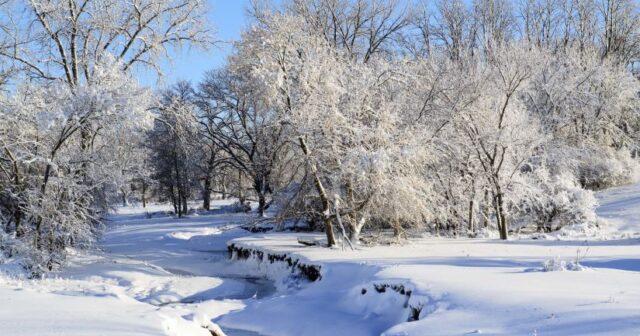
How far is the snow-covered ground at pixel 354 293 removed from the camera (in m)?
6.87

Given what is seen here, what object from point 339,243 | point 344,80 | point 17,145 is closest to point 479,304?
point 339,243

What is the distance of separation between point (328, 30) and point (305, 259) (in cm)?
2051

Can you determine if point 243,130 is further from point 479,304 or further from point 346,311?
point 479,304

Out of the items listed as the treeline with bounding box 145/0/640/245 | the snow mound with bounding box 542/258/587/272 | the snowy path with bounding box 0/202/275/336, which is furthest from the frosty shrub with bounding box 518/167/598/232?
the snowy path with bounding box 0/202/275/336

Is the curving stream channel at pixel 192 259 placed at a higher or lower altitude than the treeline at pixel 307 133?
lower

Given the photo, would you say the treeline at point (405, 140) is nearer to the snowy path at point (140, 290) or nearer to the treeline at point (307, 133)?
the treeline at point (307, 133)

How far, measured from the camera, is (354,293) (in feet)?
36.3

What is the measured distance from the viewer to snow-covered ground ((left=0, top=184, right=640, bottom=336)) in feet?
22.5

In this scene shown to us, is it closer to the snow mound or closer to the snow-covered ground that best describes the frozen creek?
the snow-covered ground

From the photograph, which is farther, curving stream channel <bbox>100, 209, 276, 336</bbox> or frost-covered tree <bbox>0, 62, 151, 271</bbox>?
curving stream channel <bbox>100, 209, 276, 336</bbox>

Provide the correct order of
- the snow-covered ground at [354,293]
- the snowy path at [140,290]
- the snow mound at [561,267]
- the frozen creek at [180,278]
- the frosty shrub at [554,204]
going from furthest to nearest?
the frosty shrub at [554,204]
the frozen creek at [180,278]
the snow mound at [561,267]
the snowy path at [140,290]
the snow-covered ground at [354,293]

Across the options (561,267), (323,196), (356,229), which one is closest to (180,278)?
(323,196)

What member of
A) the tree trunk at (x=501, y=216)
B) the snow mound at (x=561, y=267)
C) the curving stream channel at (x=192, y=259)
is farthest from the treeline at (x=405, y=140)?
the snow mound at (x=561, y=267)

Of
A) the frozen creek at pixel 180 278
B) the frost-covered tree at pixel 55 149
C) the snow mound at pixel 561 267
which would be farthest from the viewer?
the frost-covered tree at pixel 55 149
